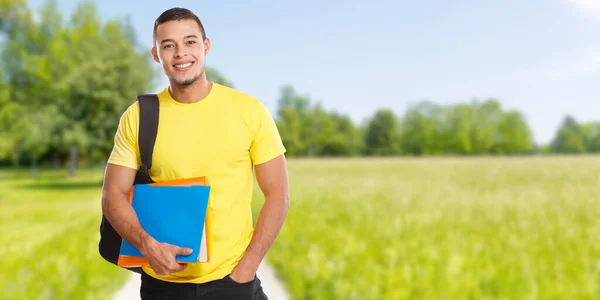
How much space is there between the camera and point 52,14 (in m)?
38.4

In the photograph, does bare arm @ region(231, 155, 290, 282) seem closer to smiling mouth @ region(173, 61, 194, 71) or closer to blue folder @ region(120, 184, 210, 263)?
blue folder @ region(120, 184, 210, 263)

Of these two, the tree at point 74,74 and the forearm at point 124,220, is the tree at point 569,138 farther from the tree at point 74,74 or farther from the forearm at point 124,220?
the forearm at point 124,220

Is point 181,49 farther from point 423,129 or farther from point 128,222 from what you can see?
point 423,129

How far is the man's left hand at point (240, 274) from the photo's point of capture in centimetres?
229

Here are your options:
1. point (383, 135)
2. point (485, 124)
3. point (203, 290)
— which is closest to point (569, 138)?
point (485, 124)

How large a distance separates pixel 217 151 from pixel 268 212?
1.10 feet

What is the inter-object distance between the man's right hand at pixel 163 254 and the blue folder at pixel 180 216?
2 centimetres

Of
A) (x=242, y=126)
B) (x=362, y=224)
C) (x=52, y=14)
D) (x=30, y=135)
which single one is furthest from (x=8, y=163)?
(x=242, y=126)

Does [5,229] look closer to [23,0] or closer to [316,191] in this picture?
[316,191]

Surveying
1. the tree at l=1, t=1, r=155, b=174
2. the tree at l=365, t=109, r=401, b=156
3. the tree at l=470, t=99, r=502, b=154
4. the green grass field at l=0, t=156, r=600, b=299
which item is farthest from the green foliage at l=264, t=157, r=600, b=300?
the tree at l=365, t=109, r=401, b=156

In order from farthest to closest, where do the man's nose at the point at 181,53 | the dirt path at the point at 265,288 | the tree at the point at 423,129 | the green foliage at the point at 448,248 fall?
the tree at the point at 423,129 → the dirt path at the point at 265,288 → the green foliage at the point at 448,248 → the man's nose at the point at 181,53

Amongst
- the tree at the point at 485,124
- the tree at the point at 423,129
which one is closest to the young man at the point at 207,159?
the tree at the point at 423,129

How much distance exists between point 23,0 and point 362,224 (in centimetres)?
2438

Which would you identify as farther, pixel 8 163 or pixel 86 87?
pixel 8 163
